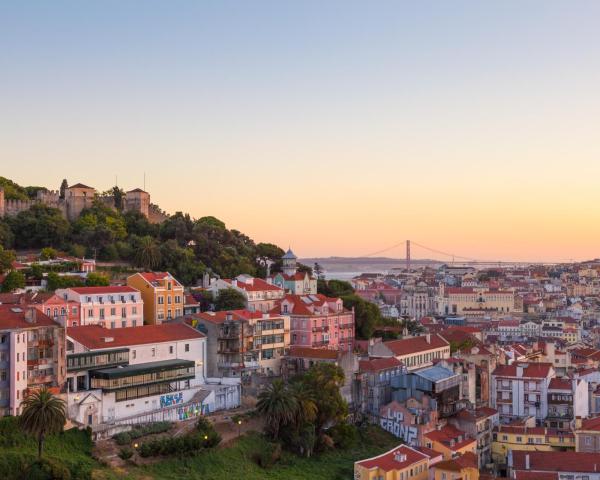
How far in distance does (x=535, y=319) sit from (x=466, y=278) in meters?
50.3

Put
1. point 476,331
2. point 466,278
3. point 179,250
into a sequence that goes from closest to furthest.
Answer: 1. point 179,250
2. point 476,331
3. point 466,278

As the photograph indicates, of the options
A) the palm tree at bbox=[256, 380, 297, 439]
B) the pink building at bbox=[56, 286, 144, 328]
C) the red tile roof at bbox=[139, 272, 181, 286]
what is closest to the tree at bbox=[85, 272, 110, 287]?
the red tile roof at bbox=[139, 272, 181, 286]

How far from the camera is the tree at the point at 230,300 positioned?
50875 millimetres

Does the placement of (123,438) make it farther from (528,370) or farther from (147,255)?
(147,255)

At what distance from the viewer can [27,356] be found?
33.8 meters

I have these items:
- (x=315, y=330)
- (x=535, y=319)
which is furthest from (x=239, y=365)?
(x=535, y=319)

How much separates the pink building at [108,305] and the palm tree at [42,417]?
13.1 metres

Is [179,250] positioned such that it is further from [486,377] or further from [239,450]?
[239,450]

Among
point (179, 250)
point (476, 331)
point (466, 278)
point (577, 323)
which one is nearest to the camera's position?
point (179, 250)

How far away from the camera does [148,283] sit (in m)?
48.6

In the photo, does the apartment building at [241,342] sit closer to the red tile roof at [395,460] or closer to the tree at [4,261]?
the red tile roof at [395,460]

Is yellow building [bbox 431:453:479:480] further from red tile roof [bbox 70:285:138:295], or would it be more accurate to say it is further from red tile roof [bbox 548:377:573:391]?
red tile roof [bbox 70:285:138:295]

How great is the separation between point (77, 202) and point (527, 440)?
140 feet

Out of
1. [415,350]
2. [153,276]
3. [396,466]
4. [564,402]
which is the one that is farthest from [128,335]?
[564,402]
